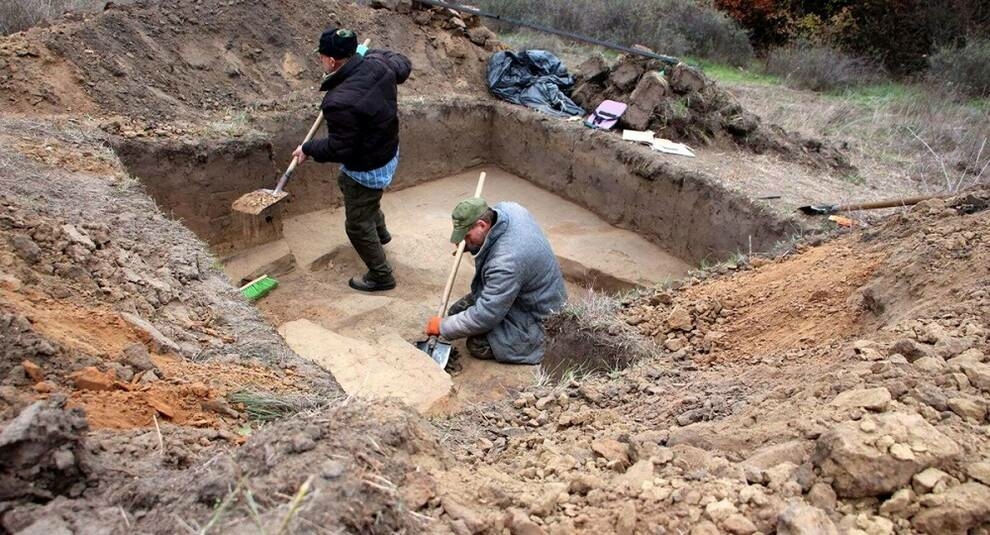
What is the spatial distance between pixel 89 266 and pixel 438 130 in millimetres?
5153

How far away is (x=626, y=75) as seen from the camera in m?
7.93

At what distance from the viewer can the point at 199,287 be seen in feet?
12.1

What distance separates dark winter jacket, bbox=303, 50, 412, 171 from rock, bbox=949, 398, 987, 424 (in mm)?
4222

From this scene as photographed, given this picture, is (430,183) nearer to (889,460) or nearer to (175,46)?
(175,46)

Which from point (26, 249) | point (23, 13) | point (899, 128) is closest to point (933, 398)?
point (26, 249)

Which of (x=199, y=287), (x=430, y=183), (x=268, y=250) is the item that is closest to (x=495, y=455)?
(x=199, y=287)

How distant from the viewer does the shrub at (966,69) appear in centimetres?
1070

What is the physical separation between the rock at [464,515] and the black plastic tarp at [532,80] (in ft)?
21.8

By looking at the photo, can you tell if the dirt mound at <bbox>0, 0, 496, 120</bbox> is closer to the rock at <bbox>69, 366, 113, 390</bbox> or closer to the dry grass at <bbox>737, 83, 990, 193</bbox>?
the dry grass at <bbox>737, 83, 990, 193</bbox>

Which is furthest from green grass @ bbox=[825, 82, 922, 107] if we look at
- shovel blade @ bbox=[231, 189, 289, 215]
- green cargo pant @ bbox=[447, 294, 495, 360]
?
shovel blade @ bbox=[231, 189, 289, 215]

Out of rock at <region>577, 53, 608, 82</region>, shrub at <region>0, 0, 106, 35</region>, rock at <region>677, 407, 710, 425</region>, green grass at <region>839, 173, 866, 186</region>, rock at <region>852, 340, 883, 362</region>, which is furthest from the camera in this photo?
rock at <region>577, 53, 608, 82</region>

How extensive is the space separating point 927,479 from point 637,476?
0.72 m

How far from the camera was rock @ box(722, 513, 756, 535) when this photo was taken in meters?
1.75

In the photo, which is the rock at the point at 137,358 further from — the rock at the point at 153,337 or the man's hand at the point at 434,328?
the man's hand at the point at 434,328
